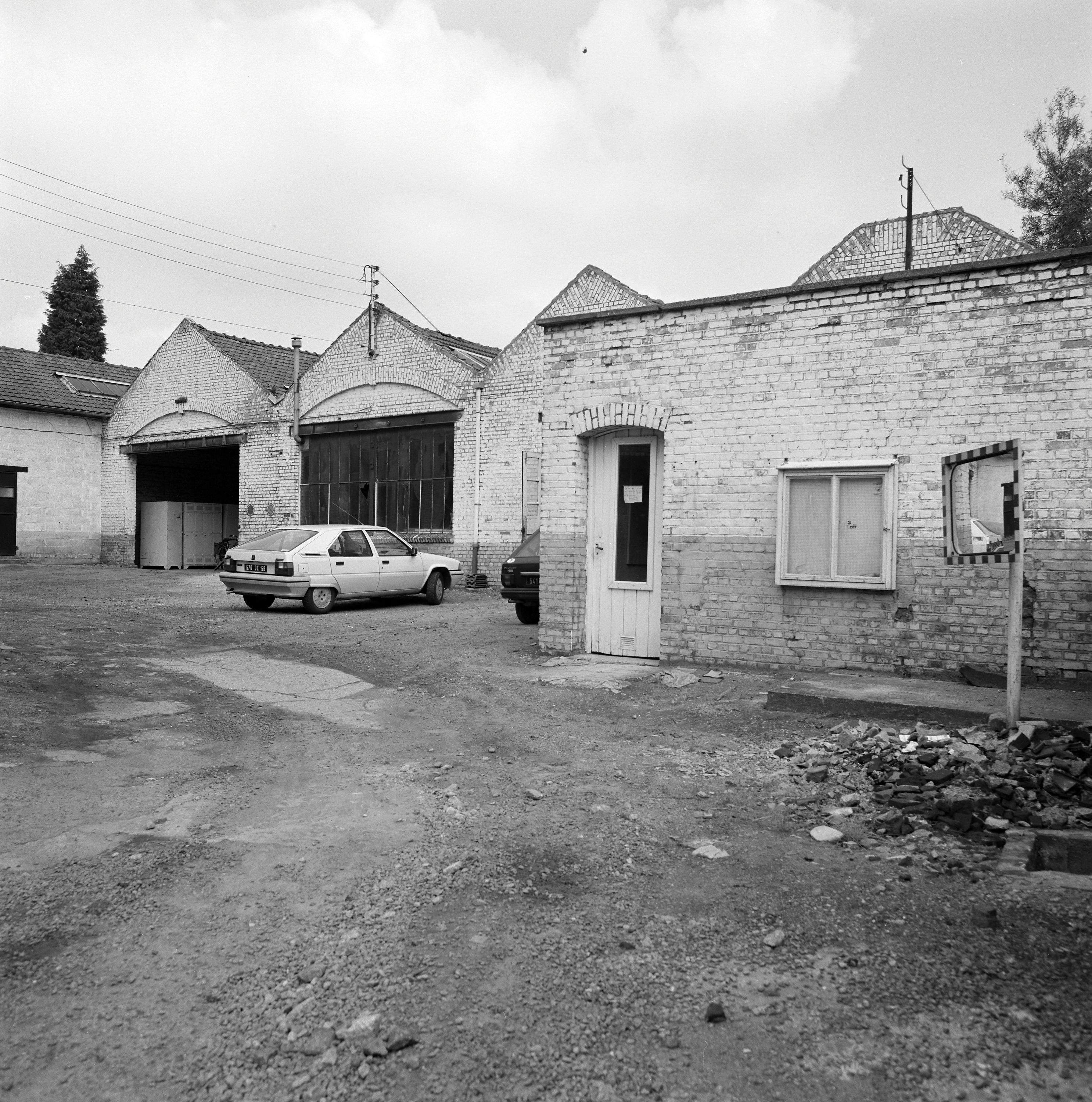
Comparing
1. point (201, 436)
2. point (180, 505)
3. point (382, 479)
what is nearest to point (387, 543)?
point (382, 479)

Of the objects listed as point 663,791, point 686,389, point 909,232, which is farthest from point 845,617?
point 909,232

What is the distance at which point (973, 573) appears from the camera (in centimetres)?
781

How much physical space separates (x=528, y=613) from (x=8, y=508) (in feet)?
61.8

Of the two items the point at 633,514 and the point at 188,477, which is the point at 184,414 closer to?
the point at 188,477

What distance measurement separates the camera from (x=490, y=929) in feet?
11.1

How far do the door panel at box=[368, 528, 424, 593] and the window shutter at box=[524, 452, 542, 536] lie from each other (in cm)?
301

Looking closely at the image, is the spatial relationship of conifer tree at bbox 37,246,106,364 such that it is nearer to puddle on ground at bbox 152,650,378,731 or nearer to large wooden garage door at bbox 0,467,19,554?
large wooden garage door at bbox 0,467,19,554

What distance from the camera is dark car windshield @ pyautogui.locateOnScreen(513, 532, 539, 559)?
1252 cm

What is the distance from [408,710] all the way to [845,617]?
3.95 m

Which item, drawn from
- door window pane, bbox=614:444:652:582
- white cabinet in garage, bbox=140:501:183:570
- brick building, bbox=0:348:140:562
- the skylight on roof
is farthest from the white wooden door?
the skylight on roof

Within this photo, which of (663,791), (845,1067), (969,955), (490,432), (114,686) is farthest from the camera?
(490,432)

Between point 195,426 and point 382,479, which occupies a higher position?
point 195,426

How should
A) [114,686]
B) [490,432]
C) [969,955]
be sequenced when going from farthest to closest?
[490,432] → [114,686] → [969,955]

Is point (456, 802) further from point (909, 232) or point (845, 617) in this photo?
point (909, 232)
